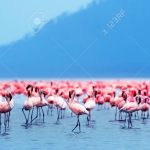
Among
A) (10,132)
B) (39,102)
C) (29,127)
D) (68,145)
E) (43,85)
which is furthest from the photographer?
(43,85)

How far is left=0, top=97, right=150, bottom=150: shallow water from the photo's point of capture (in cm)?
990

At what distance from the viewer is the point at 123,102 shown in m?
14.0

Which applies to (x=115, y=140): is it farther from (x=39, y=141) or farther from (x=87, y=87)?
(x=87, y=87)

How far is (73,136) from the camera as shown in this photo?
1105 cm

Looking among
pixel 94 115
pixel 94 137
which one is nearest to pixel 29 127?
pixel 94 137

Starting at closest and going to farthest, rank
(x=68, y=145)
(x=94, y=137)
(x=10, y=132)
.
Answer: (x=68, y=145), (x=94, y=137), (x=10, y=132)

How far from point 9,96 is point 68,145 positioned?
2331 mm

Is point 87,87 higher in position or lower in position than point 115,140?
higher

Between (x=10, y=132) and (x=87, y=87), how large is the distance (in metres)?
8.17

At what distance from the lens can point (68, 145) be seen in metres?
10.0

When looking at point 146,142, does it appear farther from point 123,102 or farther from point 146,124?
point 123,102

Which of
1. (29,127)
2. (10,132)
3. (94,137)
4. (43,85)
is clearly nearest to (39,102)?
(29,127)

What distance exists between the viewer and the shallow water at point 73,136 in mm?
9905

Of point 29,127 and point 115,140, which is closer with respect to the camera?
point 115,140
